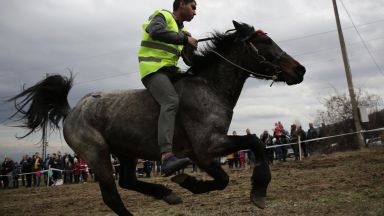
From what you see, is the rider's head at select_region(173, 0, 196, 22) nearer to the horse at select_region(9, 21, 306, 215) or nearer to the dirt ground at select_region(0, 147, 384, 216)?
the horse at select_region(9, 21, 306, 215)

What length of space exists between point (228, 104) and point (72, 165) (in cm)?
1917

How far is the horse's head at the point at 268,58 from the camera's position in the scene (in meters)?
5.22

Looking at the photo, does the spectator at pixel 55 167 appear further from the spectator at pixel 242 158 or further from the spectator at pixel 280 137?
the spectator at pixel 280 137

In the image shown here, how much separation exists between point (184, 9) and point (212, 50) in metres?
0.68

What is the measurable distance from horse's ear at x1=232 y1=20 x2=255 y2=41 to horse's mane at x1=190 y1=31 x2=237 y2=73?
102 millimetres

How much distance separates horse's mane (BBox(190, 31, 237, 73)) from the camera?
18.1ft

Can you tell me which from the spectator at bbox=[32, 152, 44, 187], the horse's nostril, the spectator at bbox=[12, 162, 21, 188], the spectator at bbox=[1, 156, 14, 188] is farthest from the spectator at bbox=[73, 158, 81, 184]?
the horse's nostril

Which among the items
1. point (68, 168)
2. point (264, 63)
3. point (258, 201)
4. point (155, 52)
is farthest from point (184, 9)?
point (68, 168)

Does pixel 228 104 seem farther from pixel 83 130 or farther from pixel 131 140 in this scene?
pixel 83 130

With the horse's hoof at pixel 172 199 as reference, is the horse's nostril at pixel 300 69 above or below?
above

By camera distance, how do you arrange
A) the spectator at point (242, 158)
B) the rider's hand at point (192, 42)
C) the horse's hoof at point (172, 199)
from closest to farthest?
the rider's hand at point (192, 42)
the horse's hoof at point (172, 199)
the spectator at point (242, 158)

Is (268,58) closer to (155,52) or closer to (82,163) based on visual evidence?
(155,52)

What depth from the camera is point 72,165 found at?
22625 millimetres

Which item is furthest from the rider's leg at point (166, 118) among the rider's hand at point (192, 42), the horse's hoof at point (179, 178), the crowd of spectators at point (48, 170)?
the crowd of spectators at point (48, 170)
